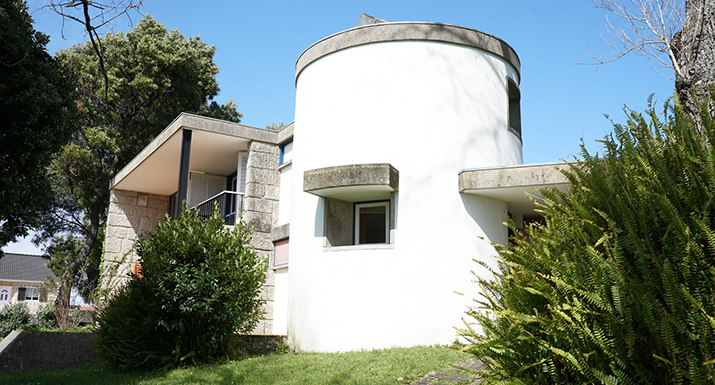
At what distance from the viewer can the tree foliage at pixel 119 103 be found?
974 inches

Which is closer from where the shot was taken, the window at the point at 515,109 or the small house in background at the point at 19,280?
the window at the point at 515,109

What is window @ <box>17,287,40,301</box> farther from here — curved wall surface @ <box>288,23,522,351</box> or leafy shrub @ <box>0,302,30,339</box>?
curved wall surface @ <box>288,23,522,351</box>

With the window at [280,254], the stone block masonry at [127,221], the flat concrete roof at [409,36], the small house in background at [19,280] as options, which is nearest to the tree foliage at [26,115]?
the window at [280,254]

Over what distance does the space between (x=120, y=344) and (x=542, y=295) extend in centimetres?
856

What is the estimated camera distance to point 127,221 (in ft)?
66.9

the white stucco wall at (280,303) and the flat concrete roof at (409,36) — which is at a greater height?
the flat concrete roof at (409,36)

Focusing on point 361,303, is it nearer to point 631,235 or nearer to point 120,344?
point 120,344

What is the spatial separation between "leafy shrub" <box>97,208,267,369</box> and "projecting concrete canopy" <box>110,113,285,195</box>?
15.6 feet

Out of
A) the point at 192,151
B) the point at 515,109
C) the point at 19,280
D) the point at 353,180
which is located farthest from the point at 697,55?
the point at 19,280

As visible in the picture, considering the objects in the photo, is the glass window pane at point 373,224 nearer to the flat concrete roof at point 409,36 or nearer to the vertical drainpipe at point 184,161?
the flat concrete roof at point 409,36

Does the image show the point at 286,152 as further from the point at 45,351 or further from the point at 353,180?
the point at 45,351

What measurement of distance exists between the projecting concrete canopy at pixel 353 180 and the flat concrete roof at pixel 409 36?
2699mm

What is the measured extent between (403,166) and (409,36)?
2629 millimetres

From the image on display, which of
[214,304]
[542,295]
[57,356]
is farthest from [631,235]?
[57,356]
